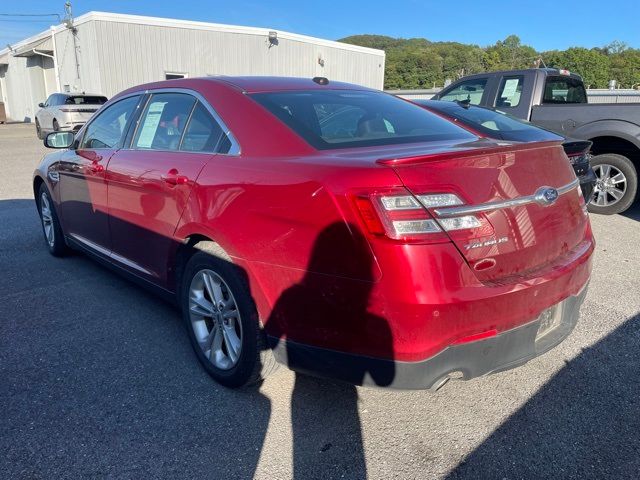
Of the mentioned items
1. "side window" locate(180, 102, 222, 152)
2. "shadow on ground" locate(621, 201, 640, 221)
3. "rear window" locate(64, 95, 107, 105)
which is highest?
"side window" locate(180, 102, 222, 152)

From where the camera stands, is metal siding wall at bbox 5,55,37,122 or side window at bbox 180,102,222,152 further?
metal siding wall at bbox 5,55,37,122

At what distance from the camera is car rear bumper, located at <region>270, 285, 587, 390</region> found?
212 cm

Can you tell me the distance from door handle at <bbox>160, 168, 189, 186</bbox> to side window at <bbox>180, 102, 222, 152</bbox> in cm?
17

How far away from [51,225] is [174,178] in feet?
9.29

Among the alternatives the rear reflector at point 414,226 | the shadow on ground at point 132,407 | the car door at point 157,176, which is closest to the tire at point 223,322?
the shadow on ground at point 132,407

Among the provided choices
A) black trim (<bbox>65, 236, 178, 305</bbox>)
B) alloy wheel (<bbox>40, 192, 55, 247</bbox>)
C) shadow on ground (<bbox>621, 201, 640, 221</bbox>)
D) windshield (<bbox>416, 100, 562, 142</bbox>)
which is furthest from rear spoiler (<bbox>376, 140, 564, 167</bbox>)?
shadow on ground (<bbox>621, 201, 640, 221</bbox>)

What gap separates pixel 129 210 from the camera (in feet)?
11.7

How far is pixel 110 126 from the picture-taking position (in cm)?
417

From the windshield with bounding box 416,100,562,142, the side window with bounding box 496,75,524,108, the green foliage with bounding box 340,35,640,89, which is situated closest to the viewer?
the windshield with bounding box 416,100,562,142

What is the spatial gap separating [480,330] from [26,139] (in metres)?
22.9

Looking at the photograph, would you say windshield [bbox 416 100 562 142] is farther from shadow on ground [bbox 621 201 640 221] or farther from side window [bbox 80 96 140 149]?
side window [bbox 80 96 140 149]

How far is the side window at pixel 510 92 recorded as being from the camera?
26.0 feet

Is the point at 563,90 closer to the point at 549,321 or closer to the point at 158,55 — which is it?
the point at 549,321

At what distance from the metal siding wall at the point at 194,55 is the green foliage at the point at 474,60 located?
32.7 m
